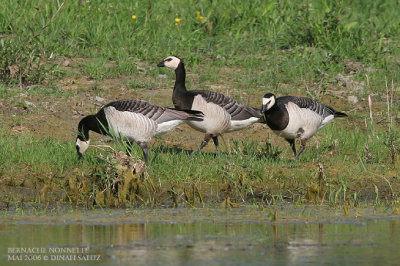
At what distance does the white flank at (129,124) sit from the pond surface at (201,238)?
92.8 inches

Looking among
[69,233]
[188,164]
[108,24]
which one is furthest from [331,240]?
[108,24]

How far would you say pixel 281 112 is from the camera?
12617 mm

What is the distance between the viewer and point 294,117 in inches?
500

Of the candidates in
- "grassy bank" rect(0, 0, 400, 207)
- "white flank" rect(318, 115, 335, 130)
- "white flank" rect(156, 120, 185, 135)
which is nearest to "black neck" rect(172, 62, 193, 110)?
"grassy bank" rect(0, 0, 400, 207)

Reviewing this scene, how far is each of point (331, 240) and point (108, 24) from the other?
951 centimetres

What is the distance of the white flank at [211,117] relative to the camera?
513 inches

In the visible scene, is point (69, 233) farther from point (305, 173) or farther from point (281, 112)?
point (281, 112)

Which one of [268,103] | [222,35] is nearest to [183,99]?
[268,103]

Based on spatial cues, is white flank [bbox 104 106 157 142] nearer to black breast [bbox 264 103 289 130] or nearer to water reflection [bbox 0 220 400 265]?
black breast [bbox 264 103 289 130]

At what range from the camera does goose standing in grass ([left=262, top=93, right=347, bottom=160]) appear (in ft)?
41.3

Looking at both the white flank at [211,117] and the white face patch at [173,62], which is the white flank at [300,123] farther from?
the white face patch at [173,62]

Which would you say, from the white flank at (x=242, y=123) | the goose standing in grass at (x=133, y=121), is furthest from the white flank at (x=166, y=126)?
the white flank at (x=242, y=123)

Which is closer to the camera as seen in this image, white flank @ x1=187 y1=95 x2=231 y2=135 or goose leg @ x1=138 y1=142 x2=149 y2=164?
goose leg @ x1=138 y1=142 x2=149 y2=164

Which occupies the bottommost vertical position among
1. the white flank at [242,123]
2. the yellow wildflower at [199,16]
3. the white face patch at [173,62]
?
the white flank at [242,123]
